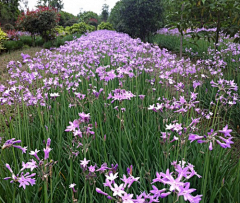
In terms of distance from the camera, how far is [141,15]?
49.8ft

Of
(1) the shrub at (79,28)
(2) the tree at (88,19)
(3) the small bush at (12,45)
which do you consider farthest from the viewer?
(2) the tree at (88,19)

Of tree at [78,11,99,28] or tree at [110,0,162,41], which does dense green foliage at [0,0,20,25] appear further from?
tree at [110,0,162,41]

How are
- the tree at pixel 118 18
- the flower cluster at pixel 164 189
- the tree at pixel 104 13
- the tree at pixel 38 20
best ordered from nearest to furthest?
the flower cluster at pixel 164 189
the tree at pixel 38 20
the tree at pixel 118 18
the tree at pixel 104 13

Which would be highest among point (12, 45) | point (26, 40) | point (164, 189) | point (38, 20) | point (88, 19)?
point (88, 19)

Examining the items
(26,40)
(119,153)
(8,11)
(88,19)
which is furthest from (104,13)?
(119,153)

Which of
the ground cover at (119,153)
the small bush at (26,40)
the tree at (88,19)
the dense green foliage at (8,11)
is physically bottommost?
A: the ground cover at (119,153)

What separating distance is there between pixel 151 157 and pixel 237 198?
786 mm

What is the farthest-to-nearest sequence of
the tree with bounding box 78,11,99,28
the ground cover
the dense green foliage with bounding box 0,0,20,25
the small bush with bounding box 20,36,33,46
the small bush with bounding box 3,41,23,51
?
the tree with bounding box 78,11,99,28 → the dense green foliage with bounding box 0,0,20,25 → the small bush with bounding box 20,36,33,46 → the small bush with bounding box 3,41,23,51 → the ground cover

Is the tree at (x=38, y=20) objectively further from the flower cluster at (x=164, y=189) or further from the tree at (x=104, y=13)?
the tree at (x=104, y=13)

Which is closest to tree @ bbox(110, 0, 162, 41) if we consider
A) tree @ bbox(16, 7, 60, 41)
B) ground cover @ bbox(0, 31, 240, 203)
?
tree @ bbox(16, 7, 60, 41)

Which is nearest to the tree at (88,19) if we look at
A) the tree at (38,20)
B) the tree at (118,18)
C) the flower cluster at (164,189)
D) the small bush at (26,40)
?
the tree at (118,18)

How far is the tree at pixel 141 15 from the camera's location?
14.8 metres

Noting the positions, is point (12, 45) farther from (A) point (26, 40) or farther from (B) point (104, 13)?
(B) point (104, 13)

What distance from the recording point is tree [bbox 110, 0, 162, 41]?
1478 centimetres
